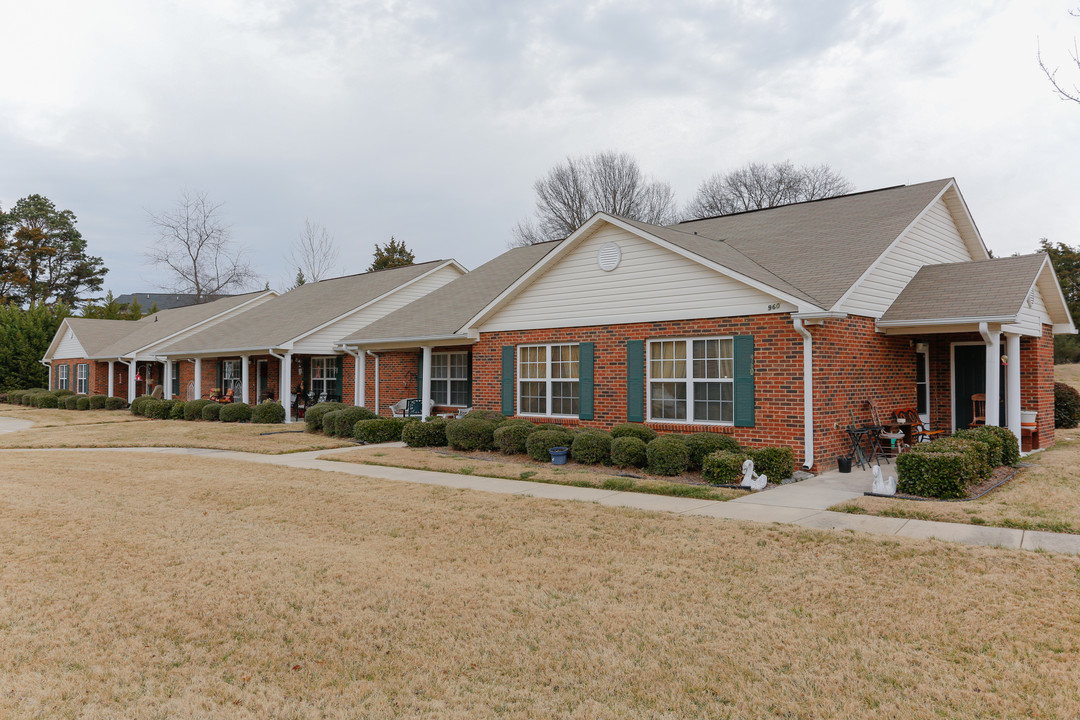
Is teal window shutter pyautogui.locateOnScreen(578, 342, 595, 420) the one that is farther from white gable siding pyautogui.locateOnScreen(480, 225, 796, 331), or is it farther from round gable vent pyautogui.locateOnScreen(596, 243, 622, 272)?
round gable vent pyautogui.locateOnScreen(596, 243, 622, 272)

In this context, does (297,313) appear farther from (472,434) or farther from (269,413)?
(472,434)

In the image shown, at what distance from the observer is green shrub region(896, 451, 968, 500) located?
886cm

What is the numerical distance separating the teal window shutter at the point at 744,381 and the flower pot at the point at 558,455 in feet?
10.3

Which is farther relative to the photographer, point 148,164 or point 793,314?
point 148,164

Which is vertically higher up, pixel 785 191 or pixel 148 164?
pixel 785 191

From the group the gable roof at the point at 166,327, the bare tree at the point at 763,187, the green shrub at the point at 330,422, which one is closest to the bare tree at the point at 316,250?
the gable roof at the point at 166,327

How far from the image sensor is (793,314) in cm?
1107

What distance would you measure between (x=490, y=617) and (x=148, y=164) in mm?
25227

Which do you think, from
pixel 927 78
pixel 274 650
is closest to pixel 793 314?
pixel 927 78

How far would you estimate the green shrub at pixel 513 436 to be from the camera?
44.7ft

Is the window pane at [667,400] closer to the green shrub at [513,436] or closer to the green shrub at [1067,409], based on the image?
the green shrub at [513,436]

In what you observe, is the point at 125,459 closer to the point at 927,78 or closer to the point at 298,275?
the point at 927,78

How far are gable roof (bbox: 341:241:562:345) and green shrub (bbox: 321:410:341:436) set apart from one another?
2.58 meters

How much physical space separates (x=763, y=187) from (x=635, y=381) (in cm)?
3280
